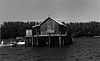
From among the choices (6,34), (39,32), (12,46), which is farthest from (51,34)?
(6,34)

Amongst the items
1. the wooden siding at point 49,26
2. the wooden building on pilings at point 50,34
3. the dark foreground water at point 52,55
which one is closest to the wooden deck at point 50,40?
the wooden building on pilings at point 50,34

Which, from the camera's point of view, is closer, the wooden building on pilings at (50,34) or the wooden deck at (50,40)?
the wooden deck at (50,40)

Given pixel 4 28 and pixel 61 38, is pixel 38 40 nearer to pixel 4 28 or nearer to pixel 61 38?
pixel 61 38

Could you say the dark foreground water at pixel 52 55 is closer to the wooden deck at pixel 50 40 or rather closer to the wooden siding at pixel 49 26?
the wooden deck at pixel 50 40

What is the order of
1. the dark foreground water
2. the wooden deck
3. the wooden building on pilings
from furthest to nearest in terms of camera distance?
the wooden building on pilings < the wooden deck < the dark foreground water

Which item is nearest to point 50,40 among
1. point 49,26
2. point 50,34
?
point 50,34

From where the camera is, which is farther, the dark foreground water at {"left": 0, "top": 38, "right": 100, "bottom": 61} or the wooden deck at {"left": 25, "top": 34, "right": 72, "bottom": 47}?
the wooden deck at {"left": 25, "top": 34, "right": 72, "bottom": 47}

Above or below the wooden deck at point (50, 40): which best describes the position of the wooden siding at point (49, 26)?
above

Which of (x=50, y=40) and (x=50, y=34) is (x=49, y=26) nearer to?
Result: (x=50, y=34)

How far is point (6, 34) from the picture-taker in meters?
177

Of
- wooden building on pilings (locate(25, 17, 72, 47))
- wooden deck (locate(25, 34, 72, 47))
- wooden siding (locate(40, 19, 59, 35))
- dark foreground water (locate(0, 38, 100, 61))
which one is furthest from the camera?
wooden siding (locate(40, 19, 59, 35))

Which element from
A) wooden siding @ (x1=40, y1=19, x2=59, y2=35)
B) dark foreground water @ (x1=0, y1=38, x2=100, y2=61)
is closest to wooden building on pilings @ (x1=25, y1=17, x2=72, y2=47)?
wooden siding @ (x1=40, y1=19, x2=59, y2=35)

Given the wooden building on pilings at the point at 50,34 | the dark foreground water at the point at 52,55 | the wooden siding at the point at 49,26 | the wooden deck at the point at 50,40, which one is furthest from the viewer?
the wooden siding at the point at 49,26

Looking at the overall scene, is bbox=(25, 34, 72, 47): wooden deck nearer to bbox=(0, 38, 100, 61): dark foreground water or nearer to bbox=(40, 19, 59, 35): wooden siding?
bbox=(40, 19, 59, 35): wooden siding
